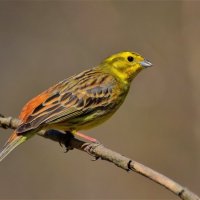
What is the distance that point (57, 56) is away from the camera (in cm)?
890

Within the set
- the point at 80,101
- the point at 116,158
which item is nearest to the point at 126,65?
the point at 80,101

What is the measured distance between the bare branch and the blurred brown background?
2.07 meters

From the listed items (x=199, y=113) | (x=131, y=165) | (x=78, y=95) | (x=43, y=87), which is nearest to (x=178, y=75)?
(x=199, y=113)

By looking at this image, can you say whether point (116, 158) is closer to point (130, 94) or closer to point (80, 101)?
point (80, 101)

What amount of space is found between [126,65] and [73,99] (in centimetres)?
77

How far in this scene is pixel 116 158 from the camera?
4422 mm

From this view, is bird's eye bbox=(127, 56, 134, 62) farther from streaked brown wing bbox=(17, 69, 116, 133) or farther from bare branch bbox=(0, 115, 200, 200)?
bare branch bbox=(0, 115, 200, 200)

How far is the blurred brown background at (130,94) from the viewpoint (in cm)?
761

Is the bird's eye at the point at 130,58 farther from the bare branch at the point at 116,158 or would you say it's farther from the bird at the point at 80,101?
the bare branch at the point at 116,158

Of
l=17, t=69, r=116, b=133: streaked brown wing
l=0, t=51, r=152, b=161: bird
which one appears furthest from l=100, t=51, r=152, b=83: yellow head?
l=17, t=69, r=116, b=133: streaked brown wing

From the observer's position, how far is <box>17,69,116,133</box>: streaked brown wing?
17.2ft

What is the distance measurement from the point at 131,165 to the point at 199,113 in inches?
128

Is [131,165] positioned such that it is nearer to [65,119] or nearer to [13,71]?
[65,119]

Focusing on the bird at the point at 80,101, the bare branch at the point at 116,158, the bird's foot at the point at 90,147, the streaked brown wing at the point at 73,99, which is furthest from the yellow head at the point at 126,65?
the bird's foot at the point at 90,147
